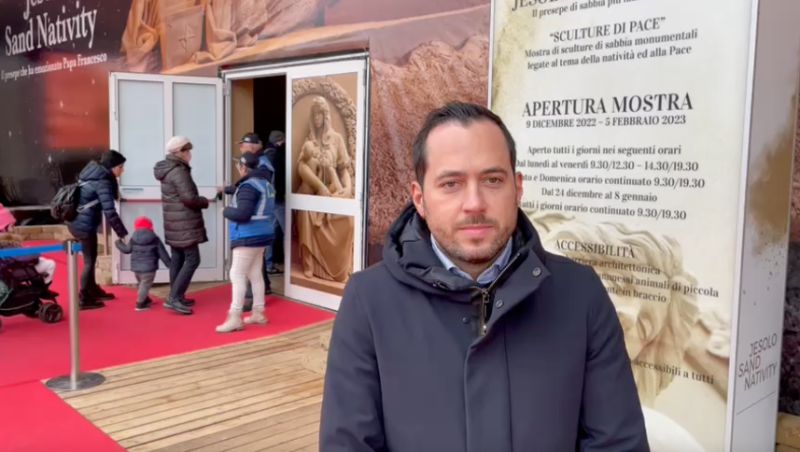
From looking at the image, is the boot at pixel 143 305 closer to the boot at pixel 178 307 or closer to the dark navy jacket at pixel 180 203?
the boot at pixel 178 307

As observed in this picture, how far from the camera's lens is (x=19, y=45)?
11906 mm

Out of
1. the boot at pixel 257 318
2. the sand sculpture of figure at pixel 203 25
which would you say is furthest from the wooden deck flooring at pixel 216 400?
the sand sculpture of figure at pixel 203 25

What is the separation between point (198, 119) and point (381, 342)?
6.28 meters

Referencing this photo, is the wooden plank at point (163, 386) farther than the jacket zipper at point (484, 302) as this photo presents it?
Yes

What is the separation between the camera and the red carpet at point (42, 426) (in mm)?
3254

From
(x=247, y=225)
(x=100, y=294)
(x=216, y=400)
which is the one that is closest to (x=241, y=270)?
(x=247, y=225)

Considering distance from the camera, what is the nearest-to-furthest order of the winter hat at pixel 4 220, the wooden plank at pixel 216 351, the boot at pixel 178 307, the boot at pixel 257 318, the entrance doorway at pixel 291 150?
the wooden plank at pixel 216 351 → the winter hat at pixel 4 220 → the boot at pixel 257 318 → the entrance doorway at pixel 291 150 → the boot at pixel 178 307

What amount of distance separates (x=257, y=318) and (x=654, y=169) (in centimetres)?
374

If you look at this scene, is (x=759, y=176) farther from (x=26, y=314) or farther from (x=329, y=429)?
(x=26, y=314)

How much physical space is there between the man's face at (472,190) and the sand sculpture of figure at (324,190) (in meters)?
4.51

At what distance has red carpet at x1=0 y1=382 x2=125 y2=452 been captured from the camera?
10.7 ft

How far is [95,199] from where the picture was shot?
19.5 ft

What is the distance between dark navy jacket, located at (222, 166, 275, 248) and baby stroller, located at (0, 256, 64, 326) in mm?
1605

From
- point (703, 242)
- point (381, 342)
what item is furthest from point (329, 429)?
point (703, 242)
